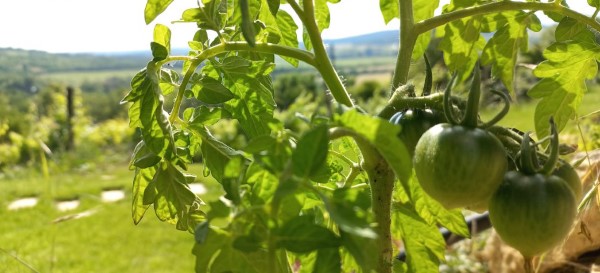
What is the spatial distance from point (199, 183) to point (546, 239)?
6.10 m

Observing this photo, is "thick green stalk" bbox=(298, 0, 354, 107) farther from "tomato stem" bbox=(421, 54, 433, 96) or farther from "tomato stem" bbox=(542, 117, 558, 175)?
"tomato stem" bbox=(542, 117, 558, 175)

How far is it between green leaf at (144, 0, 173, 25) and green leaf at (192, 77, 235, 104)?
0.11 m

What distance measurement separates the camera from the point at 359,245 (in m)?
0.50

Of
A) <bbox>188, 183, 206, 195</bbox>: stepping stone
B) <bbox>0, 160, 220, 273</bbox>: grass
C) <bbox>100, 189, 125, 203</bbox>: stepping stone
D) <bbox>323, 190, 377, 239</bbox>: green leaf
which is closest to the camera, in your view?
<bbox>323, 190, 377, 239</bbox>: green leaf

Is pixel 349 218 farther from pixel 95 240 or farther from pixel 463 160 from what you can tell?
pixel 95 240

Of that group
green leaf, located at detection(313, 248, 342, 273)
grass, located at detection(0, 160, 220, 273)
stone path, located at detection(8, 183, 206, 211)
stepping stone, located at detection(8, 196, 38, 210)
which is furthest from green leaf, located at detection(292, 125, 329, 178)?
stepping stone, located at detection(8, 196, 38, 210)

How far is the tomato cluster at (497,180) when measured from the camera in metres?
0.64

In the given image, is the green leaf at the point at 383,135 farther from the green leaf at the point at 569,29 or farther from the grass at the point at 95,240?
the grass at the point at 95,240

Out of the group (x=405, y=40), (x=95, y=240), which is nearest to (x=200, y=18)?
(x=405, y=40)

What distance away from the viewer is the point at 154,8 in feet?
2.63

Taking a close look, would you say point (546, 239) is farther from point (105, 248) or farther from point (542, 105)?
point (105, 248)

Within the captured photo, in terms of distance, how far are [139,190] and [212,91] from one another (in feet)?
0.68

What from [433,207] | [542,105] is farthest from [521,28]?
[433,207]

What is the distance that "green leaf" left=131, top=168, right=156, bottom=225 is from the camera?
3.14ft
